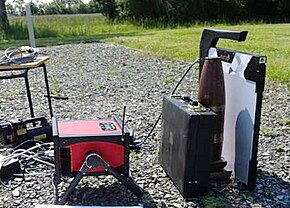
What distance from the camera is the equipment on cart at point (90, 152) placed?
6.52ft

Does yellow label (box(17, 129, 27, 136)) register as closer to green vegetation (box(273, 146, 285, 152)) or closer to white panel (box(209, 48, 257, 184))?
white panel (box(209, 48, 257, 184))

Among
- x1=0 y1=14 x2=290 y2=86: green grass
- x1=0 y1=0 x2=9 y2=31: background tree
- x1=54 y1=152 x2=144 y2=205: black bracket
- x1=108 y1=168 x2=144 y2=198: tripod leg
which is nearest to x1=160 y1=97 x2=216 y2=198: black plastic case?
x1=108 y1=168 x2=144 y2=198: tripod leg

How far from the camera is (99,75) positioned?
5.92m

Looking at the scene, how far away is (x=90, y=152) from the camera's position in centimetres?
201

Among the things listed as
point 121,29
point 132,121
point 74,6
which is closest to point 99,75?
point 132,121

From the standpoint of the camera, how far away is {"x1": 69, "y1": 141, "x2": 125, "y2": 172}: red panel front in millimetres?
2004

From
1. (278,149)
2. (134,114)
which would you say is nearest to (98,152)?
(278,149)

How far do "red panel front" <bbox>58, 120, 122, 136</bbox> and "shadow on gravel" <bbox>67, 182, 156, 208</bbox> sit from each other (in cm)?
34

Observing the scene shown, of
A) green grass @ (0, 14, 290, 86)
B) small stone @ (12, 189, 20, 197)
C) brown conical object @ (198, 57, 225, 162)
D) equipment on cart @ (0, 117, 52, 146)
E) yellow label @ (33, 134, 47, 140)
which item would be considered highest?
brown conical object @ (198, 57, 225, 162)

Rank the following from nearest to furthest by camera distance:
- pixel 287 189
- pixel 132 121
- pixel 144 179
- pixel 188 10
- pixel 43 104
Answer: pixel 287 189, pixel 144 179, pixel 132 121, pixel 43 104, pixel 188 10

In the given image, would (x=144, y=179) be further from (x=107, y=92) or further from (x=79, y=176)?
(x=107, y=92)

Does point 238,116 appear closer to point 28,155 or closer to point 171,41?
point 28,155

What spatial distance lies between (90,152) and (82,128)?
0.50ft

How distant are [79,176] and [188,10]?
61.6 ft
